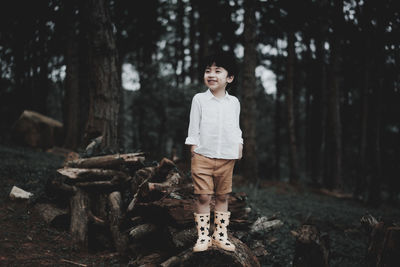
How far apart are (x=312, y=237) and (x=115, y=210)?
2.94 m

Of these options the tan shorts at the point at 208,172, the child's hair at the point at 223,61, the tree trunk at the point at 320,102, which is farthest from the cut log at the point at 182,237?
the tree trunk at the point at 320,102

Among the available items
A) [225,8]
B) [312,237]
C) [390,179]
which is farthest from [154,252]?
[390,179]

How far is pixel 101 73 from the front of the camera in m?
7.21

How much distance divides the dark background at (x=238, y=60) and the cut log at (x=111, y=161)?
5.41 ft

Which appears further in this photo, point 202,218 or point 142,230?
point 142,230

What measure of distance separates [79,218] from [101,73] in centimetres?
352

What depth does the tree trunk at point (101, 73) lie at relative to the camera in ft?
23.5

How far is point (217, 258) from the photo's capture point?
3.47m

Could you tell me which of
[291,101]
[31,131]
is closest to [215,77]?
[291,101]

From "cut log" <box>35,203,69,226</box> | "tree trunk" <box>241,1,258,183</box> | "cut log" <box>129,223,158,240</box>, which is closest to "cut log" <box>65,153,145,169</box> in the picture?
"cut log" <box>35,203,69,226</box>

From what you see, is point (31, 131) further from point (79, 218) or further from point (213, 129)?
point (213, 129)

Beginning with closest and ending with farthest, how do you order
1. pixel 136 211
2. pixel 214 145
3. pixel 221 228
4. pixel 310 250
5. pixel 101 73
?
pixel 214 145, pixel 221 228, pixel 310 250, pixel 136 211, pixel 101 73

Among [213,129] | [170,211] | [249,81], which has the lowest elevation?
[170,211]

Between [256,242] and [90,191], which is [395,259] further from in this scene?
[90,191]
